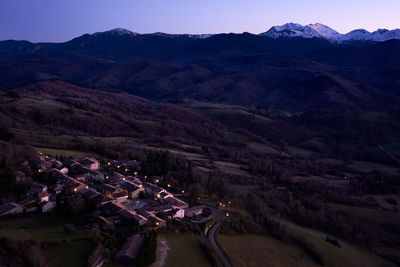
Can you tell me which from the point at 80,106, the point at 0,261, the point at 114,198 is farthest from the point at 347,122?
the point at 0,261

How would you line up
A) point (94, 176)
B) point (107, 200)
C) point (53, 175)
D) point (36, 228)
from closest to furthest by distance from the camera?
point (36, 228), point (107, 200), point (53, 175), point (94, 176)

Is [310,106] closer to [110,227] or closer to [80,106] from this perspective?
[80,106]

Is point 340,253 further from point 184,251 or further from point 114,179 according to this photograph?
point 114,179

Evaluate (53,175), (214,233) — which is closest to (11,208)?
(53,175)

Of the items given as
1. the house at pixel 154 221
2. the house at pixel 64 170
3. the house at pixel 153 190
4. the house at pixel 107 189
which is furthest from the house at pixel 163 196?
the house at pixel 64 170

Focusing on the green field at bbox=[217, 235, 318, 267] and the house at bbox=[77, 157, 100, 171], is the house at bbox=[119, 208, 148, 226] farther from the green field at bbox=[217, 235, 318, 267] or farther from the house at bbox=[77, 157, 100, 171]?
the house at bbox=[77, 157, 100, 171]

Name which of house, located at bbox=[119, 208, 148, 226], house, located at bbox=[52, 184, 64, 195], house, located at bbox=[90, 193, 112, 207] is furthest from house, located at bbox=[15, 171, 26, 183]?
house, located at bbox=[119, 208, 148, 226]

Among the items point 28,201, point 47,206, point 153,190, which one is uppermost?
point 28,201
